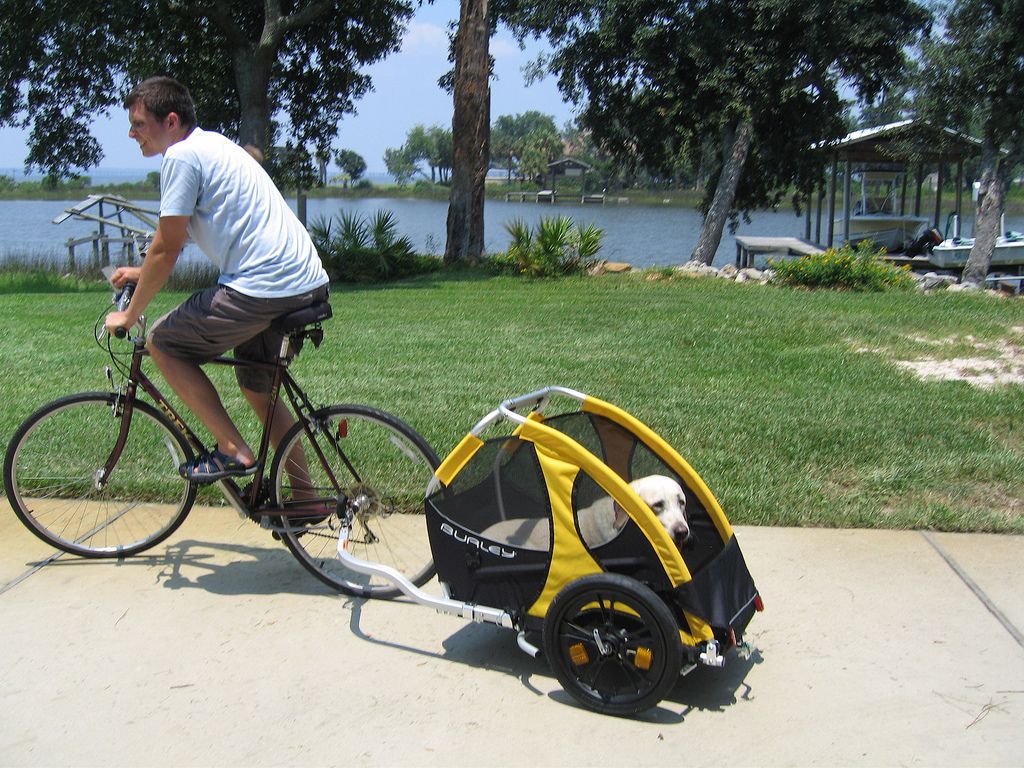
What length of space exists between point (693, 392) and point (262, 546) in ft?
10.9

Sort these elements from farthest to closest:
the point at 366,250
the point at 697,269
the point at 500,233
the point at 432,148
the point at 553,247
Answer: the point at 432,148 < the point at 500,233 < the point at 366,250 < the point at 697,269 < the point at 553,247

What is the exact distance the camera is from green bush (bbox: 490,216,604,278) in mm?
15648

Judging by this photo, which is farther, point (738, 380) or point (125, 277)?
point (738, 380)

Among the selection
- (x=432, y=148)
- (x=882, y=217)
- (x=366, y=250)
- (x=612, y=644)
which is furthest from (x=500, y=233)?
(x=432, y=148)

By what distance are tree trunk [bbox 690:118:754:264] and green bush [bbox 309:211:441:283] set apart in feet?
16.9

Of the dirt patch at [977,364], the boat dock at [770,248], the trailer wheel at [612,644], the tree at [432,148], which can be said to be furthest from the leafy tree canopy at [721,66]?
the tree at [432,148]

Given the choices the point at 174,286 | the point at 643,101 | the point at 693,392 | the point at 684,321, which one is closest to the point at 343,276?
the point at 174,286

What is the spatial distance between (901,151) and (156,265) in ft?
59.3

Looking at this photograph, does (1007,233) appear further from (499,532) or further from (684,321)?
(499,532)

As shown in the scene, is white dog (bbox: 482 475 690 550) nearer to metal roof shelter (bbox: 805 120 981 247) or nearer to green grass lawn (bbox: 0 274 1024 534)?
green grass lawn (bbox: 0 274 1024 534)

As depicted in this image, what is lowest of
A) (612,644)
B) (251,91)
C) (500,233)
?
(612,644)

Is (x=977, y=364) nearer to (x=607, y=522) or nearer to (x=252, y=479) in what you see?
(x=607, y=522)

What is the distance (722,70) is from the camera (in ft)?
59.6

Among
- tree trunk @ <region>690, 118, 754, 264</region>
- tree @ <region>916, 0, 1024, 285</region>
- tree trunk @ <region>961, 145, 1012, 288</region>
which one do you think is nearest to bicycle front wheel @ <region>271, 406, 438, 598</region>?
tree @ <region>916, 0, 1024, 285</region>
